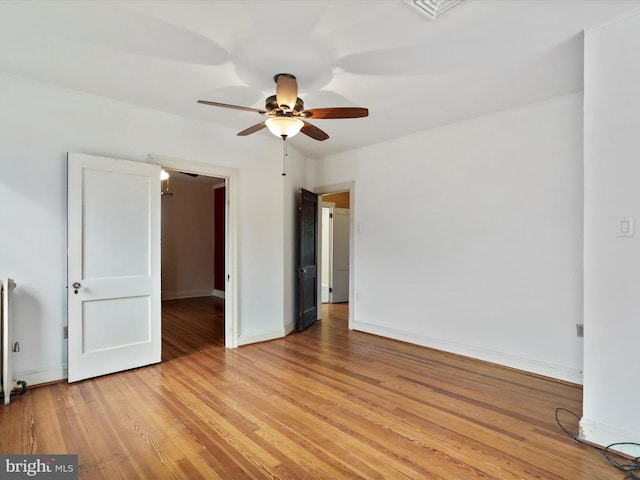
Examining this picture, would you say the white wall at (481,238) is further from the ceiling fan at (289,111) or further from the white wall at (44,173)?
the white wall at (44,173)

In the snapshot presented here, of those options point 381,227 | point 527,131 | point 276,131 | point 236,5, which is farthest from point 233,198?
point 527,131

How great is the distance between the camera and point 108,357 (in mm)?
3320

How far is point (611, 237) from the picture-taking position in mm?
2197

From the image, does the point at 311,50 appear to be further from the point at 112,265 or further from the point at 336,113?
the point at 112,265

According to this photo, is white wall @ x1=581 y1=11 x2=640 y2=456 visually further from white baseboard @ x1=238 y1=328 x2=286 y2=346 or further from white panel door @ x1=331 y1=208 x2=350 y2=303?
white panel door @ x1=331 y1=208 x2=350 y2=303

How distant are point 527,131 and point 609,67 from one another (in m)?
1.25

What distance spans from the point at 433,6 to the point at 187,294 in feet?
24.8

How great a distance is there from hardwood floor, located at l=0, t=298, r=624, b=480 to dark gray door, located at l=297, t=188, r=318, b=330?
126cm

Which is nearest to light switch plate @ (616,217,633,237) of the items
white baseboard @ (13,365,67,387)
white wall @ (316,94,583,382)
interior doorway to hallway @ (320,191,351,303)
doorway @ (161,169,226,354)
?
white wall @ (316,94,583,382)

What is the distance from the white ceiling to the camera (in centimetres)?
208

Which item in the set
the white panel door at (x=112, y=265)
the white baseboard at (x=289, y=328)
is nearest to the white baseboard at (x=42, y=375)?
the white panel door at (x=112, y=265)

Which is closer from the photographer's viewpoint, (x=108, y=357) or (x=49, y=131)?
(x=49, y=131)

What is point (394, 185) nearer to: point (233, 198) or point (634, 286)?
point (233, 198)

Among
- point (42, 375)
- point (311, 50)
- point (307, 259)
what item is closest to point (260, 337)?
point (307, 259)
